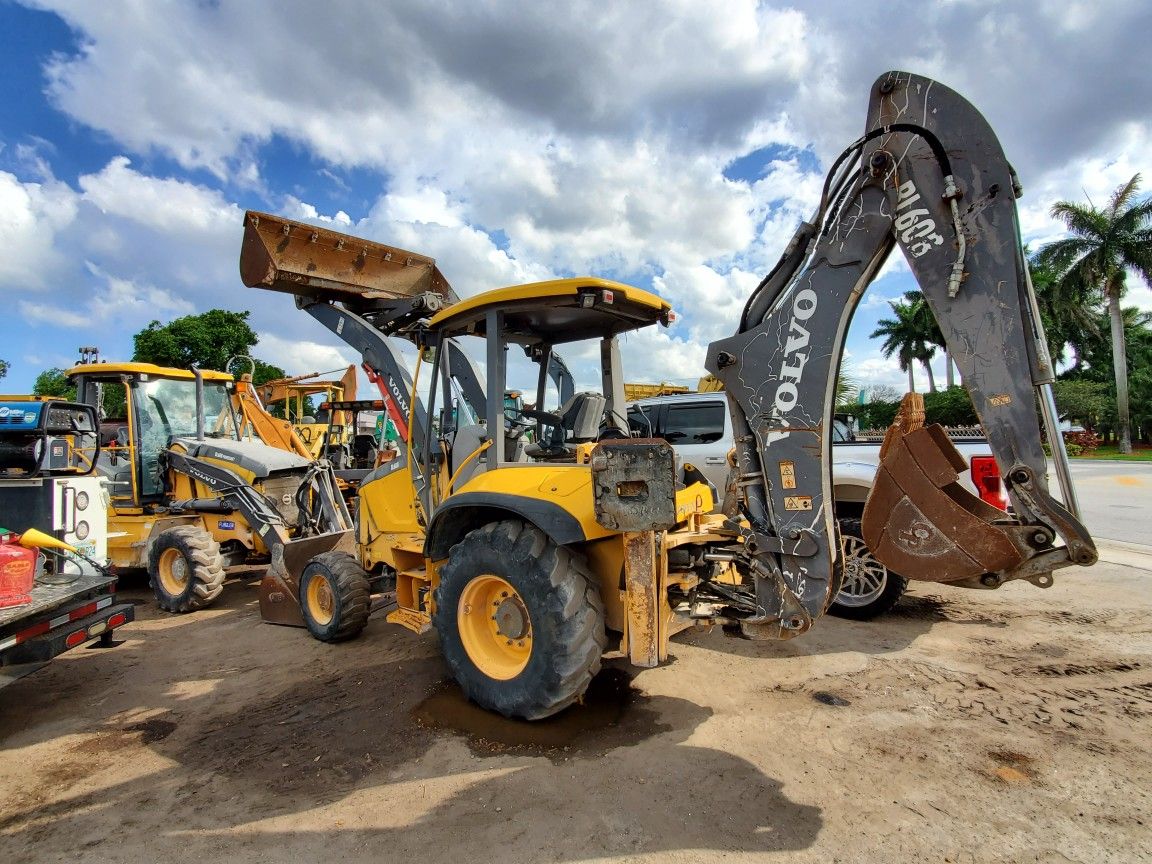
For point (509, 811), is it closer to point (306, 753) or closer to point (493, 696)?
point (493, 696)

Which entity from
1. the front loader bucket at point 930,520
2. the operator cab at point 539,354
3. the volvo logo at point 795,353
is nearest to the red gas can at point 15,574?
the operator cab at point 539,354

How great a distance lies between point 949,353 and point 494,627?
2.87 metres

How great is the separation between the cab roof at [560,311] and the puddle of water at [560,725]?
234 cm

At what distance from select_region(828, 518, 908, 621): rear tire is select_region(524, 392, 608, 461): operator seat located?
2555 mm

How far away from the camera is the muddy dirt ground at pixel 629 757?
8.40 feet

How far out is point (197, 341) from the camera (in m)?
31.8

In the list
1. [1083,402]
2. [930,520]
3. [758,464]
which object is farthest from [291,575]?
[1083,402]

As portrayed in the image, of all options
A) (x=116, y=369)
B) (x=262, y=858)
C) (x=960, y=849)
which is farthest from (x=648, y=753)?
(x=116, y=369)

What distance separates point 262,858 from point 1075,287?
42.1 m

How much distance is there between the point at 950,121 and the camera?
8.91 ft

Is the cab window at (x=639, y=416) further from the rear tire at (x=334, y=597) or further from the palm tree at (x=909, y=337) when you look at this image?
the palm tree at (x=909, y=337)

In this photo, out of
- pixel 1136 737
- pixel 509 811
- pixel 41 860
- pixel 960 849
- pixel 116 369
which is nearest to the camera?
pixel 960 849

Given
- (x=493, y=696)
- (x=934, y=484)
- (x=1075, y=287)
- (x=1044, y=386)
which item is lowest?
(x=493, y=696)

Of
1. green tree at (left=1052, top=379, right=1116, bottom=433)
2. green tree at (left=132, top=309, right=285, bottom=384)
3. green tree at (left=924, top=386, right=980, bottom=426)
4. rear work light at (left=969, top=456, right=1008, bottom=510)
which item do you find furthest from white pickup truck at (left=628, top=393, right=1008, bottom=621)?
green tree at (left=1052, top=379, right=1116, bottom=433)
